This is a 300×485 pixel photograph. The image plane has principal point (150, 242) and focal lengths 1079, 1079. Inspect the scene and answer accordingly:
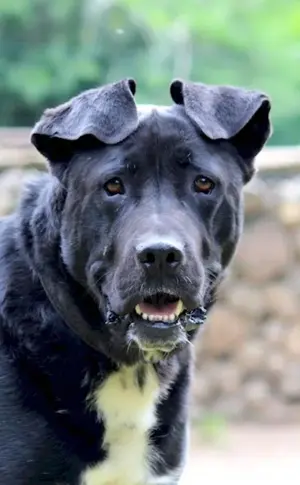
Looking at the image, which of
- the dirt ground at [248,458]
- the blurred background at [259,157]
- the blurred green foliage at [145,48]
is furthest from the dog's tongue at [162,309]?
the blurred green foliage at [145,48]

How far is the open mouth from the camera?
2863mm

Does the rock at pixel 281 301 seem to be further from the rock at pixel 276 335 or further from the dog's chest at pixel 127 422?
the dog's chest at pixel 127 422

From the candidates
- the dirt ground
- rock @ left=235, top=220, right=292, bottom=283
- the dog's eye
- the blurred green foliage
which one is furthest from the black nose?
the blurred green foliage

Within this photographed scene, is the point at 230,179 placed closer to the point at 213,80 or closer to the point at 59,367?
the point at 59,367

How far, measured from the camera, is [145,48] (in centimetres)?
867

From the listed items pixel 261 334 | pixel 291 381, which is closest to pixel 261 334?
pixel 261 334

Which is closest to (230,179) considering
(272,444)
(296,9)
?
(272,444)

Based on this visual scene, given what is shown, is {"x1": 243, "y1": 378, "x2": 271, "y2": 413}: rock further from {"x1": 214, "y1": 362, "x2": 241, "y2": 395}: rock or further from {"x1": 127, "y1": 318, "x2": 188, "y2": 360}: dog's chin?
{"x1": 127, "y1": 318, "x2": 188, "y2": 360}: dog's chin

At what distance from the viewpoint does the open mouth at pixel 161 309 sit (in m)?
2.86

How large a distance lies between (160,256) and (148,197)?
0.72ft

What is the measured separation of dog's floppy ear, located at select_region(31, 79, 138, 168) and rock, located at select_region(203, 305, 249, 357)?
3.11 meters

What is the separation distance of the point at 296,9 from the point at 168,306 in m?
5.85

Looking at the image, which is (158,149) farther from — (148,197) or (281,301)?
(281,301)

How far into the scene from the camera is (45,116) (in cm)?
303
